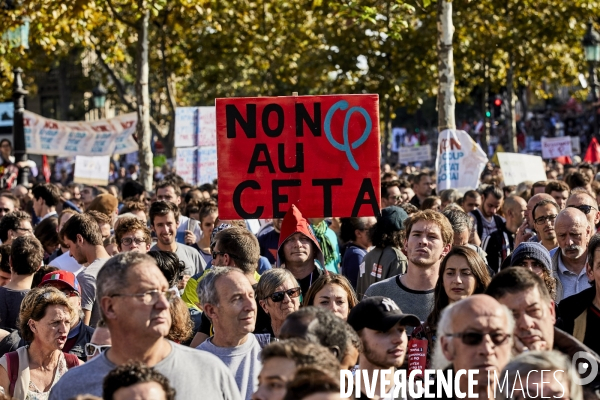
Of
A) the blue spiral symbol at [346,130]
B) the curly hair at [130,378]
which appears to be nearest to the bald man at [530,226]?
the blue spiral symbol at [346,130]

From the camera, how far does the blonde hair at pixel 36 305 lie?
6449 millimetres

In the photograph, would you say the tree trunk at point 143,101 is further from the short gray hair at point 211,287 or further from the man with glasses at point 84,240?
the short gray hair at point 211,287

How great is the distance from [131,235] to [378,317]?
3.71m

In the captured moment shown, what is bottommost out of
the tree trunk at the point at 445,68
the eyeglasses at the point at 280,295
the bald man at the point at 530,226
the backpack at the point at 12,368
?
the backpack at the point at 12,368

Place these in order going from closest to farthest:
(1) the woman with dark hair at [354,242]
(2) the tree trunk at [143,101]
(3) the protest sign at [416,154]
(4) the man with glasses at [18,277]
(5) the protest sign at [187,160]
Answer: (4) the man with glasses at [18,277]
(1) the woman with dark hair at [354,242]
(5) the protest sign at [187,160]
(2) the tree trunk at [143,101]
(3) the protest sign at [416,154]

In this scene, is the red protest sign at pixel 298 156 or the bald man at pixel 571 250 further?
the red protest sign at pixel 298 156

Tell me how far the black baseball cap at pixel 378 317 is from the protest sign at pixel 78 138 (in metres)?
17.0

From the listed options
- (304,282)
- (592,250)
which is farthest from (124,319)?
(304,282)

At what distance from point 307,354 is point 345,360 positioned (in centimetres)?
62

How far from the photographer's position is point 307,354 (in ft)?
13.8

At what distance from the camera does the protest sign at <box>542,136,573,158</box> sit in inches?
1124

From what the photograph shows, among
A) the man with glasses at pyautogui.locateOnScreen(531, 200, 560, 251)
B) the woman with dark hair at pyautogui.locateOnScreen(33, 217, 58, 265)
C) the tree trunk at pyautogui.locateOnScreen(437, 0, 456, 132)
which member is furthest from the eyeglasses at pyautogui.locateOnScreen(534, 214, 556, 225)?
the tree trunk at pyautogui.locateOnScreen(437, 0, 456, 132)

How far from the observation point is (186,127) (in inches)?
786

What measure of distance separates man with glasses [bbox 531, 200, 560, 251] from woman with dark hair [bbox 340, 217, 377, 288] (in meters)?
1.41
